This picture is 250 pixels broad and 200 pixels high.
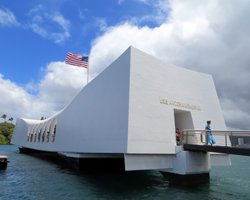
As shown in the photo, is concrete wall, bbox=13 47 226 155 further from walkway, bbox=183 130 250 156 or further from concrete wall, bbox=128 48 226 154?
walkway, bbox=183 130 250 156

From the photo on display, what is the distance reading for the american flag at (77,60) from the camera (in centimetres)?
1981

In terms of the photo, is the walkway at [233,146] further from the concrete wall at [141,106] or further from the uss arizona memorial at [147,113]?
the concrete wall at [141,106]

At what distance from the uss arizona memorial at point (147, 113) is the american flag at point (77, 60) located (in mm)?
3025

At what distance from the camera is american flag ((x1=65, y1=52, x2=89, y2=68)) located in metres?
19.8

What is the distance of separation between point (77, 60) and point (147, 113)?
9.75 metres

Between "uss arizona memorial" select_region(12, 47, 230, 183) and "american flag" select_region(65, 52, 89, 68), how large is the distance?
3025 millimetres

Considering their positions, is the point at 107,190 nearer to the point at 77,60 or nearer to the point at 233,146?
the point at 233,146

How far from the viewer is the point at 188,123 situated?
15641 millimetres

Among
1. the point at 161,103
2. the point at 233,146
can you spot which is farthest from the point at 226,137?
the point at 161,103

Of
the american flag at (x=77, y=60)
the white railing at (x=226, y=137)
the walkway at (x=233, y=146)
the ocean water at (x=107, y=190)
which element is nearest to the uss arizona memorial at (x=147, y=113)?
the white railing at (x=226, y=137)

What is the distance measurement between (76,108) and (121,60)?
7.96 meters

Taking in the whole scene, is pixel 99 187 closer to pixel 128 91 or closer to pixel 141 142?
pixel 141 142

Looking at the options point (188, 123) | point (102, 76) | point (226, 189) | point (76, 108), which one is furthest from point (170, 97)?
point (76, 108)

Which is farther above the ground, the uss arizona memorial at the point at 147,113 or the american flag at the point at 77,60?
the american flag at the point at 77,60
